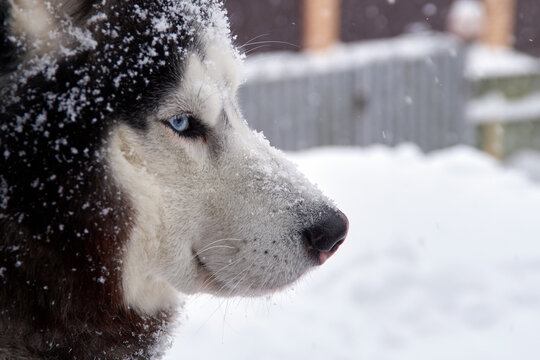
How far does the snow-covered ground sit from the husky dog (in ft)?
0.97

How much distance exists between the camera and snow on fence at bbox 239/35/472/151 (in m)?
8.02

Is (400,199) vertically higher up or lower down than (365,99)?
higher up

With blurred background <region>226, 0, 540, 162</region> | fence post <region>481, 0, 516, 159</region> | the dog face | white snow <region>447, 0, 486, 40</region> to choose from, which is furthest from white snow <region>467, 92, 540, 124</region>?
the dog face

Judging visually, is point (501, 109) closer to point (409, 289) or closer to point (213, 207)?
point (409, 289)

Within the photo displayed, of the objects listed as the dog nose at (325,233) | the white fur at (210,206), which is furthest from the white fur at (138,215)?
the dog nose at (325,233)

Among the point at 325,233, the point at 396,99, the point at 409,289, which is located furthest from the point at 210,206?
the point at 396,99

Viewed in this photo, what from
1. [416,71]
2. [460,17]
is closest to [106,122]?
[416,71]

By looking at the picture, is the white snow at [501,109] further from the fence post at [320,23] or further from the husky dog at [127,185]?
the husky dog at [127,185]

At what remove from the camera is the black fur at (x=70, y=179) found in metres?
1.49

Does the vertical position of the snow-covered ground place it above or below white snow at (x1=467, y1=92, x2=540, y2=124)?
above

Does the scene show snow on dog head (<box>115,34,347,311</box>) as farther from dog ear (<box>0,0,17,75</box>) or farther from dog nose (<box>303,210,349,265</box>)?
dog ear (<box>0,0,17,75</box>)

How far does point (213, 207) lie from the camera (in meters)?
1.72

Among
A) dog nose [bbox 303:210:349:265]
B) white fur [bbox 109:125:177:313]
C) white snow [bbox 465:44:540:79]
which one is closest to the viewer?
white fur [bbox 109:125:177:313]

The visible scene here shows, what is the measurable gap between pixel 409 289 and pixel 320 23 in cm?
743
